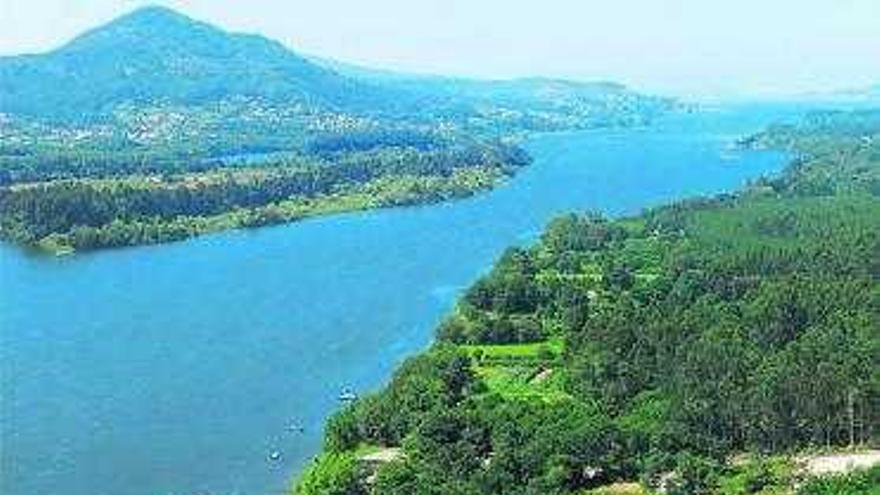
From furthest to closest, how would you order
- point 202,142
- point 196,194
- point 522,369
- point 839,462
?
point 202,142 < point 196,194 < point 522,369 < point 839,462

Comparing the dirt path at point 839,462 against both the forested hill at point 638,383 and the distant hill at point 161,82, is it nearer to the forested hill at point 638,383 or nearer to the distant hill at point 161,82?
the forested hill at point 638,383

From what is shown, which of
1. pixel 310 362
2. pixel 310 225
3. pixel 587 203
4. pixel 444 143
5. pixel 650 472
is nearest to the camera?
pixel 650 472

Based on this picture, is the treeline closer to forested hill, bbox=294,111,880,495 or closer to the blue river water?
the blue river water

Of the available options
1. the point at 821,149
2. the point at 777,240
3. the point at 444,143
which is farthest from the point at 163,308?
the point at 444,143

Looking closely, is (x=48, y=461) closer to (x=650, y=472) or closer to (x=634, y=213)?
(x=650, y=472)

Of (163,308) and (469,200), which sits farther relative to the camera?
(469,200)

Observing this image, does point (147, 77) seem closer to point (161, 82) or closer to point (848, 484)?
point (161, 82)

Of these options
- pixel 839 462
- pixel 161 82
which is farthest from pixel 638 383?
pixel 161 82
